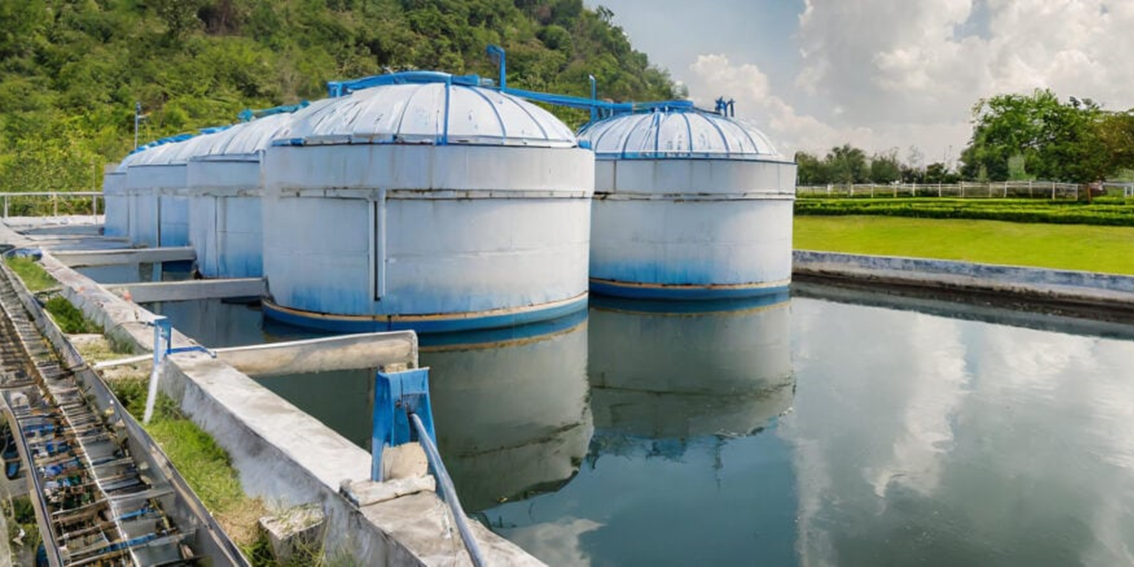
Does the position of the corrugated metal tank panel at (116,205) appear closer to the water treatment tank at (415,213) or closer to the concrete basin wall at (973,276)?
the water treatment tank at (415,213)

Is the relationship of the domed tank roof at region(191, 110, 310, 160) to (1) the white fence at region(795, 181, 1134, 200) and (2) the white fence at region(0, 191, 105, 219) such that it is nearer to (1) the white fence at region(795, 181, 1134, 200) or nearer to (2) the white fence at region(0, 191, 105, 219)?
(2) the white fence at region(0, 191, 105, 219)

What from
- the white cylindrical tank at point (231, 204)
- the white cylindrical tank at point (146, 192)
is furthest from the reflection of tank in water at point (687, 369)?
the white cylindrical tank at point (146, 192)

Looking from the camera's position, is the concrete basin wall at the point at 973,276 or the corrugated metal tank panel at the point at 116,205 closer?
the concrete basin wall at the point at 973,276

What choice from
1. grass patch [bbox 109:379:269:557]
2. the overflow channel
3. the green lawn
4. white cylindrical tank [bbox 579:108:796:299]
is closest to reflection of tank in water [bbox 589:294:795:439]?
white cylindrical tank [bbox 579:108:796:299]

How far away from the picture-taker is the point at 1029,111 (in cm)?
6072

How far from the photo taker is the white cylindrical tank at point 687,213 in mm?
21500

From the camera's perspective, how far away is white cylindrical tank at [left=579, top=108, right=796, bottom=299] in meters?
21.5

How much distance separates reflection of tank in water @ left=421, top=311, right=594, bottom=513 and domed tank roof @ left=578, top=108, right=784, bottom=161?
22.8 ft

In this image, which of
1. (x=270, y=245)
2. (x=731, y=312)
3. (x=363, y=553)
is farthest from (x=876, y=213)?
(x=363, y=553)

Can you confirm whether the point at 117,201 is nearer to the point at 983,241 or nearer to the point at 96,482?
the point at 96,482

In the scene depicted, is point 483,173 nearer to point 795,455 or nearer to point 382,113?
point 382,113

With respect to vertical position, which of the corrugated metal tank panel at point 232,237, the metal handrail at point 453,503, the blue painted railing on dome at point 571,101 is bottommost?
the metal handrail at point 453,503

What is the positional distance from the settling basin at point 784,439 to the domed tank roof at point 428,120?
4038mm

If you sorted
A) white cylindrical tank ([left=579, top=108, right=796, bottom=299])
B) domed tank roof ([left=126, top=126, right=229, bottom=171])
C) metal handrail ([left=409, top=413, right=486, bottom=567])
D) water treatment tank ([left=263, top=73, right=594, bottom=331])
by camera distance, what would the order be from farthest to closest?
domed tank roof ([left=126, top=126, right=229, bottom=171]) < white cylindrical tank ([left=579, top=108, right=796, bottom=299]) < water treatment tank ([left=263, top=73, right=594, bottom=331]) < metal handrail ([left=409, top=413, right=486, bottom=567])
